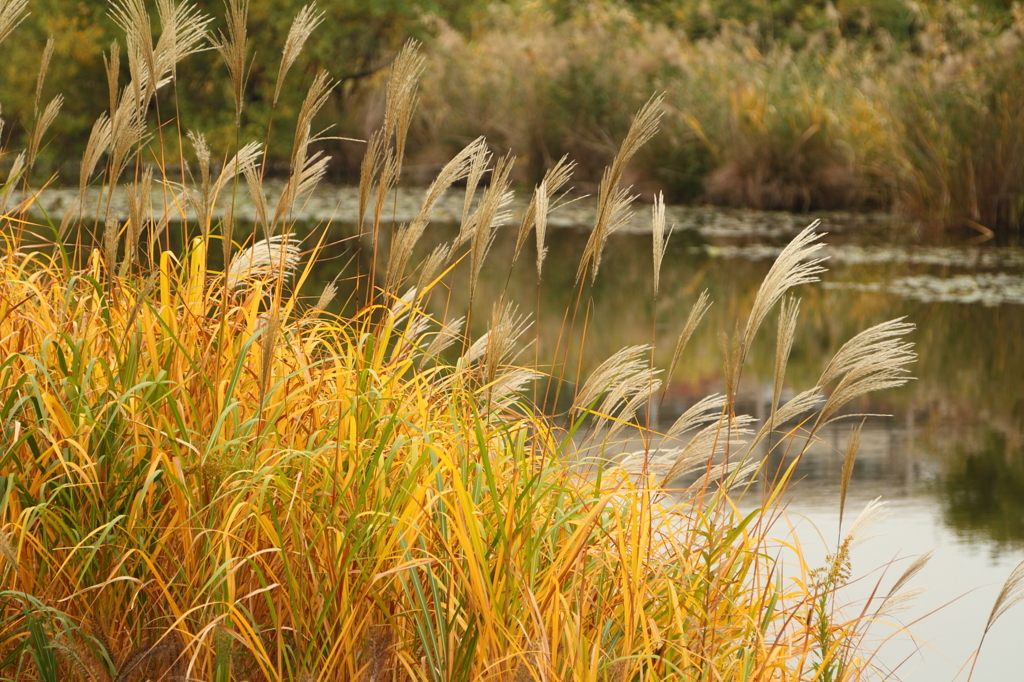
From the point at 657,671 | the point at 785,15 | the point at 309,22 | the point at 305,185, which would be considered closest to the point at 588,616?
the point at 657,671

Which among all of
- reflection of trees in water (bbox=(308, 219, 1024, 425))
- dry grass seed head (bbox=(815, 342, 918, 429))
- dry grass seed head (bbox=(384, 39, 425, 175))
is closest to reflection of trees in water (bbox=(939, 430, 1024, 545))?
reflection of trees in water (bbox=(308, 219, 1024, 425))

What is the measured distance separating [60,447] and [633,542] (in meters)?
1.07

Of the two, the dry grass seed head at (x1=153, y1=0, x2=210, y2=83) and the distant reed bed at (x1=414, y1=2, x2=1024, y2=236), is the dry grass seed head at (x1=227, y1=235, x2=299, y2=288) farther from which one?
the distant reed bed at (x1=414, y1=2, x2=1024, y2=236)

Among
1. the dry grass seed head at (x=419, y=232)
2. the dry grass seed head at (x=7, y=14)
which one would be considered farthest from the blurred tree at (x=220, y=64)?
the dry grass seed head at (x=419, y=232)

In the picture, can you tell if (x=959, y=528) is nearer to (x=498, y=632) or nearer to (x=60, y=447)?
(x=498, y=632)

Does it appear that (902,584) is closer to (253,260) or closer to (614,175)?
(614,175)

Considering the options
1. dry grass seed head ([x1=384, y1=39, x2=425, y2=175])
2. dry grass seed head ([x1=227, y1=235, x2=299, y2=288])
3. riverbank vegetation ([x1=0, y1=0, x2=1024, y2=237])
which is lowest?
dry grass seed head ([x1=227, y1=235, x2=299, y2=288])

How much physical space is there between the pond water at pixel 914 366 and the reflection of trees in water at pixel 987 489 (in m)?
0.01

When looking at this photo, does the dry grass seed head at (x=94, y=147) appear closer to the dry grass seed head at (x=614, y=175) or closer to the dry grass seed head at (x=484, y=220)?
the dry grass seed head at (x=484, y=220)

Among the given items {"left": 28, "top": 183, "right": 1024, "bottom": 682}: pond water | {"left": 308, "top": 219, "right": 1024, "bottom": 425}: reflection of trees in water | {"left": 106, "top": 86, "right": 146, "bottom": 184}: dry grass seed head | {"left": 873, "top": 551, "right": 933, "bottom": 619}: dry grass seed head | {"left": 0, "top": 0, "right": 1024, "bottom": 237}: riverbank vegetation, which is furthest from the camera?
{"left": 0, "top": 0, "right": 1024, "bottom": 237}: riverbank vegetation

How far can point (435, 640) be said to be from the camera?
2.02 metres

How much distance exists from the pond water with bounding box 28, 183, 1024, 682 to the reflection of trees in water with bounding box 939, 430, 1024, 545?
0.01 metres

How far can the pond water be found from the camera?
362 centimetres

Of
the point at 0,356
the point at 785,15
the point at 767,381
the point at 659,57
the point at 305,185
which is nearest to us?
the point at 305,185
